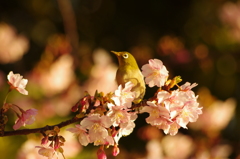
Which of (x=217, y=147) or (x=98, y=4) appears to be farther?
(x=98, y=4)

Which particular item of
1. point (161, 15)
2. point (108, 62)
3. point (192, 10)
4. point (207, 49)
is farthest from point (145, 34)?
point (108, 62)

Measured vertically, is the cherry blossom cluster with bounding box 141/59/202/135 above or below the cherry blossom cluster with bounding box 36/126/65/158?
above

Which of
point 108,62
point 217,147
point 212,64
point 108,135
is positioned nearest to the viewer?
point 108,135

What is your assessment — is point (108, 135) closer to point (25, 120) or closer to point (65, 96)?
point (25, 120)

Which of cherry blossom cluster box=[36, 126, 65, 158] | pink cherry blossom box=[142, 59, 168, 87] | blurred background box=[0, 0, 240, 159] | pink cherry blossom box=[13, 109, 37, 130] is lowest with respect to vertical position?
cherry blossom cluster box=[36, 126, 65, 158]

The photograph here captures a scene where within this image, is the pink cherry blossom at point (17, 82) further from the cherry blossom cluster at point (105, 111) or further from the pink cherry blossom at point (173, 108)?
the pink cherry blossom at point (173, 108)

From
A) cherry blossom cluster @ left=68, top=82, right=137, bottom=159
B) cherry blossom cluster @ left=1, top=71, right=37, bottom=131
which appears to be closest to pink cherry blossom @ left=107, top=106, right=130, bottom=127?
cherry blossom cluster @ left=68, top=82, right=137, bottom=159

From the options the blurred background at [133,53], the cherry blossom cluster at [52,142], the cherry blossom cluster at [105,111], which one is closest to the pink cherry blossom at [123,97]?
the cherry blossom cluster at [105,111]

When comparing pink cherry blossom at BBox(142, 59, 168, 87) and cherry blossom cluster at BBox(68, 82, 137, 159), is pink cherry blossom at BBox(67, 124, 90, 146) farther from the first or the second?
pink cherry blossom at BBox(142, 59, 168, 87)
